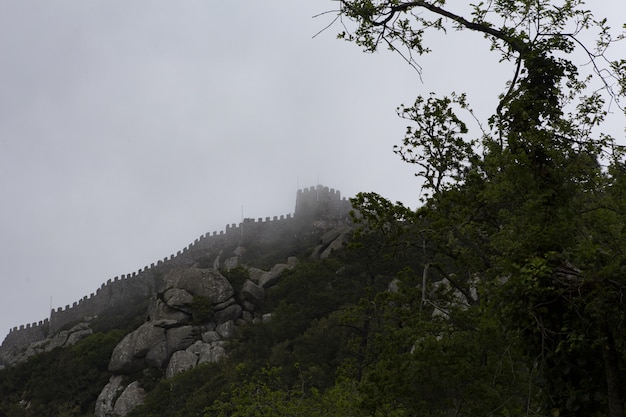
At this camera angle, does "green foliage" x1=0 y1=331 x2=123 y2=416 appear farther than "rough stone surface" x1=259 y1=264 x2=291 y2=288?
No

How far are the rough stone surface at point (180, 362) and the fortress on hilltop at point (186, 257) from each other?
27879 mm

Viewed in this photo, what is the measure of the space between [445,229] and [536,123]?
2.42 m

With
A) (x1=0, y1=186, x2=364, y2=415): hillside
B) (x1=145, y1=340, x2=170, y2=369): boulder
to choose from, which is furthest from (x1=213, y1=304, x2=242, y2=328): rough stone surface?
(x1=145, y1=340, x2=170, y2=369): boulder

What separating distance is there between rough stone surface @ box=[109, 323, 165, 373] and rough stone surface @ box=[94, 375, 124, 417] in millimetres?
790

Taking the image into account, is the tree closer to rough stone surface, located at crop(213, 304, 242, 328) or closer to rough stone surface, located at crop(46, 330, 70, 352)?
rough stone surface, located at crop(213, 304, 242, 328)

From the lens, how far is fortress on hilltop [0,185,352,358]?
227 ft

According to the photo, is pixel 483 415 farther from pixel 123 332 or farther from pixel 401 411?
pixel 123 332

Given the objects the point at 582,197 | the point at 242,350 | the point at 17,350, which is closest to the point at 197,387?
the point at 242,350

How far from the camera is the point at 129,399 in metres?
38.0

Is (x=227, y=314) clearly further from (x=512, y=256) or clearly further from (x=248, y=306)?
(x=512, y=256)

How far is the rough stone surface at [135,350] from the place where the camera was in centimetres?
4203

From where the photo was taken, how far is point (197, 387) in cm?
3441

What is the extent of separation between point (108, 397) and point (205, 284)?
10.3 m

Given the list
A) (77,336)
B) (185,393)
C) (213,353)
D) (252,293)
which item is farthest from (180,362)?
(77,336)
